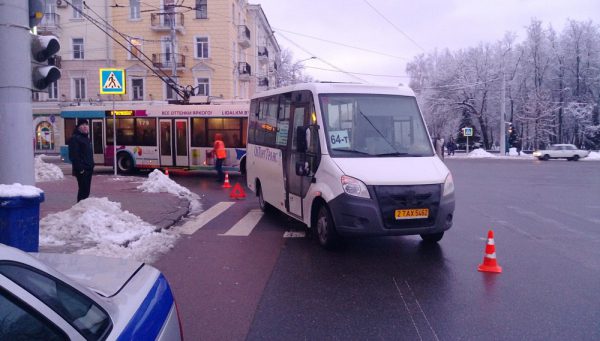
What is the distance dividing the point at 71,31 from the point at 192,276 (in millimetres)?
42170

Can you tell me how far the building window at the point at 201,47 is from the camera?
4303 centimetres

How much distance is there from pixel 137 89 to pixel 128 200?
32.4m

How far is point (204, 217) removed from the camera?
11.7 meters

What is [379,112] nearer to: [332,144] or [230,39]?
[332,144]

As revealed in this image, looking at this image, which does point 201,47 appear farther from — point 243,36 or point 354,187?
point 354,187

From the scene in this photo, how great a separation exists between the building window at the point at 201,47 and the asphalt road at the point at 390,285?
3501 centimetres

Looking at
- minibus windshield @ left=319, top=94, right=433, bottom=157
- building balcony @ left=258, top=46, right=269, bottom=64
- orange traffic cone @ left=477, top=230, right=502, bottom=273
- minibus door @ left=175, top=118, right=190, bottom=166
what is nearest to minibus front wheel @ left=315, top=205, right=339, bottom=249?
minibus windshield @ left=319, top=94, right=433, bottom=157

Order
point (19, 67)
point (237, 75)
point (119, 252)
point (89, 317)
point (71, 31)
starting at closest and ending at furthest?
1. point (89, 317)
2. point (19, 67)
3. point (119, 252)
4. point (71, 31)
5. point (237, 75)

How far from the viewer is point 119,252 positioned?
7574 millimetres

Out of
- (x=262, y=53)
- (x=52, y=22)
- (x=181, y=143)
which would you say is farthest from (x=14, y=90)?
(x=262, y=53)

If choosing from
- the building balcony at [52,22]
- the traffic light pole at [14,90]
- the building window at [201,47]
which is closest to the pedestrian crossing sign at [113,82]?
the traffic light pole at [14,90]

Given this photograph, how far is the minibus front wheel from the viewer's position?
784 centimetres

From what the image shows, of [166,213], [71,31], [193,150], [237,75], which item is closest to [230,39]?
[237,75]

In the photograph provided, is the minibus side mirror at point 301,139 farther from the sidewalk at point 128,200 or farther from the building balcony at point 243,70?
the building balcony at point 243,70
